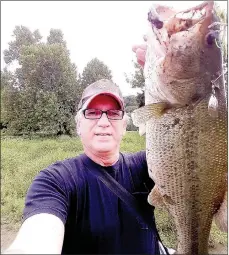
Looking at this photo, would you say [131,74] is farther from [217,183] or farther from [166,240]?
[217,183]

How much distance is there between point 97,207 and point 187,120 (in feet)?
2.42

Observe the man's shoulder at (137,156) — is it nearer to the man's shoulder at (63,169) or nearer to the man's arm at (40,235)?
the man's shoulder at (63,169)

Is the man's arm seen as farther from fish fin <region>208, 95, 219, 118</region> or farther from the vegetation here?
the vegetation

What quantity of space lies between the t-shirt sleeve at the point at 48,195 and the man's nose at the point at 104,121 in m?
0.34

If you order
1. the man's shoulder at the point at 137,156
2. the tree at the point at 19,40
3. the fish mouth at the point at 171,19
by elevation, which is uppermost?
the tree at the point at 19,40

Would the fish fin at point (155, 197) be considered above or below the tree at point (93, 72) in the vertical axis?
below

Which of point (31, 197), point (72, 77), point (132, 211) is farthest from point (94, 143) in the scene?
point (72, 77)

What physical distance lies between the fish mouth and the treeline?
21.6 meters

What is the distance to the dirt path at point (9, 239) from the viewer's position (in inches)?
221

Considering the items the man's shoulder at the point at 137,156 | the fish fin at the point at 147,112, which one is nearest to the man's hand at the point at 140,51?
the fish fin at the point at 147,112

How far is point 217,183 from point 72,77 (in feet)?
82.8

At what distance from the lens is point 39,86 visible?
2566 cm

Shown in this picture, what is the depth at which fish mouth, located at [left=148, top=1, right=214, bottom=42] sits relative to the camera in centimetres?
172

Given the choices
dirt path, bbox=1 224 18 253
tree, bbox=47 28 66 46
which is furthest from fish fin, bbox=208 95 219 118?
tree, bbox=47 28 66 46
